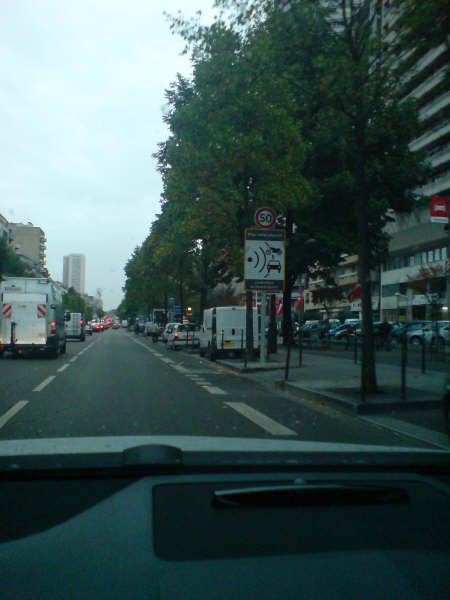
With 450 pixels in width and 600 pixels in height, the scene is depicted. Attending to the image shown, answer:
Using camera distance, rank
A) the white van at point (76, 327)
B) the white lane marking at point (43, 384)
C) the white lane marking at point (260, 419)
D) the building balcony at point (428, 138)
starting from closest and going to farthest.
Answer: the white lane marking at point (260, 419) → the white lane marking at point (43, 384) → the building balcony at point (428, 138) → the white van at point (76, 327)

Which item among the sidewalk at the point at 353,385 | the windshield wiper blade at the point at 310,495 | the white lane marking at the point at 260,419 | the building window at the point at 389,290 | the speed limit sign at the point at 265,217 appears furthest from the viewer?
the building window at the point at 389,290

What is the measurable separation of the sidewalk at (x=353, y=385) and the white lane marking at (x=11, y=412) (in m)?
5.51

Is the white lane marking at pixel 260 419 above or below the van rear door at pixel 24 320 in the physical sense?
below

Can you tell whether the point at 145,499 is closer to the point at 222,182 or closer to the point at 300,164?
the point at 222,182

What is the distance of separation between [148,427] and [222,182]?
1484 cm

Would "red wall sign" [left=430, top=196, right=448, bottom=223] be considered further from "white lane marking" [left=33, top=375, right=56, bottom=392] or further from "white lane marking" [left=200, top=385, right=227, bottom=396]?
"white lane marking" [left=33, top=375, right=56, bottom=392]

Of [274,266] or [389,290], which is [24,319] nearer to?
[274,266]

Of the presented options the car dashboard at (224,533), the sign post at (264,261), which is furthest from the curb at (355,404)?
the car dashboard at (224,533)

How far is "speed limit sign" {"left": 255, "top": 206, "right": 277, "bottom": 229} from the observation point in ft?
64.3

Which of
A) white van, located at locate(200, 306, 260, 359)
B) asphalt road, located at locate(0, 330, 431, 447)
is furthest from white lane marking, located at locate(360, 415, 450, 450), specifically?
white van, located at locate(200, 306, 260, 359)

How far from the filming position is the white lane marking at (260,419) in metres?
8.24

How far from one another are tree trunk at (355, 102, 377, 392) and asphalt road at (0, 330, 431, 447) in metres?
1.27

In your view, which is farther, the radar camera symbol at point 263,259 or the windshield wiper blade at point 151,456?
the radar camera symbol at point 263,259

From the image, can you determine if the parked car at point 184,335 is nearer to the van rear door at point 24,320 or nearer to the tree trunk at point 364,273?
the van rear door at point 24,320
